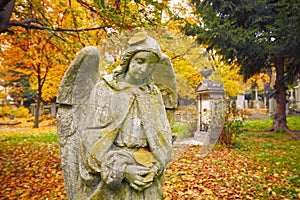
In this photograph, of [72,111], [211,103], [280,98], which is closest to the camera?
[72,111]

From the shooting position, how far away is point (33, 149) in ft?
24.9

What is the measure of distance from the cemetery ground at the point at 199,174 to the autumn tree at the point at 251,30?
4758 mm

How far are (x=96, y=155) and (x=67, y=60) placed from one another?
5.92m

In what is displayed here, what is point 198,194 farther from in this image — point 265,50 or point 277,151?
point 265,50

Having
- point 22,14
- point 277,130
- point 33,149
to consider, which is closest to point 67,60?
point 22,14

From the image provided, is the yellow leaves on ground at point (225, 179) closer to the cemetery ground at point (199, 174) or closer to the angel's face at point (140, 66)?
the cemetery ground at point (199, 174)

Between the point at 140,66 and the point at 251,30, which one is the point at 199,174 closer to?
the point at 140,66

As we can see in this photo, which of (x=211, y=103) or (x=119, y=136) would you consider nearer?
(x=119, y=136)

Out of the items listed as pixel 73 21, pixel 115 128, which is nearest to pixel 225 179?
pixel 115 128

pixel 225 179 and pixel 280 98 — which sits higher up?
pixel 280 98

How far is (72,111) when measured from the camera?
6.10 ft

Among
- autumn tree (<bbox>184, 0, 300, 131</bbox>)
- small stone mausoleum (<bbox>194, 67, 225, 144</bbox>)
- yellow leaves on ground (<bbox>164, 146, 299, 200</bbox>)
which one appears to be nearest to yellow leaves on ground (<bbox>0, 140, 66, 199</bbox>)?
yellow leaves on ground (<bbox>164, 146, 299, 200</bbox>)

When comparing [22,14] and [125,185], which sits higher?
[22,14]

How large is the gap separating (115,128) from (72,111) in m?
0.39
